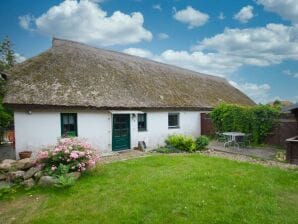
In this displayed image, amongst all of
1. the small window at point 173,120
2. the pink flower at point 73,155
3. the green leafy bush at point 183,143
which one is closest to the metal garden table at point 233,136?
the green leafy bush at point 183,143

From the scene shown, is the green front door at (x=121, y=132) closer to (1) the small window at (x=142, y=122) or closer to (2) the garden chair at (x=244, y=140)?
(1) the small window at (x=142, y=122)

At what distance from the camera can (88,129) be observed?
12.6 meters

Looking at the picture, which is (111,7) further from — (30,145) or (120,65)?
(30,145)

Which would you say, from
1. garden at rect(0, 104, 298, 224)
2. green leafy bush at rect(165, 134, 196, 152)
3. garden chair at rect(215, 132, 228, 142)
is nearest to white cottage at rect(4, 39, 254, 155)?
garden chair at rect(215, 132, 228, 142)

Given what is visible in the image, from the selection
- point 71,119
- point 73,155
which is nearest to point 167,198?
point 73,155

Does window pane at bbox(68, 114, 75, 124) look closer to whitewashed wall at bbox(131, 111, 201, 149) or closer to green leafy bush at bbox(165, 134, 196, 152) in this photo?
whitewashed wall at bbox(131, 111, 201, 149)

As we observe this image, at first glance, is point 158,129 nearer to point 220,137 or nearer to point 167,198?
point 220,137

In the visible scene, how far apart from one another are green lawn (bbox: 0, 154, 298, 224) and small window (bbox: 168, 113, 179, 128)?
7966mm

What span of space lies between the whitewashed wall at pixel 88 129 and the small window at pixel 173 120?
0.30 metres

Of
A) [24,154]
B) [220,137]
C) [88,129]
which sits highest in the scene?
[88,129]

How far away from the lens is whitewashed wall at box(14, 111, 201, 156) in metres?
11.0

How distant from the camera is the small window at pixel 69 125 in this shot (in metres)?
11.9

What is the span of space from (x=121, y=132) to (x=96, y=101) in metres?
2.56

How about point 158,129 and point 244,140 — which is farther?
point 158,129
